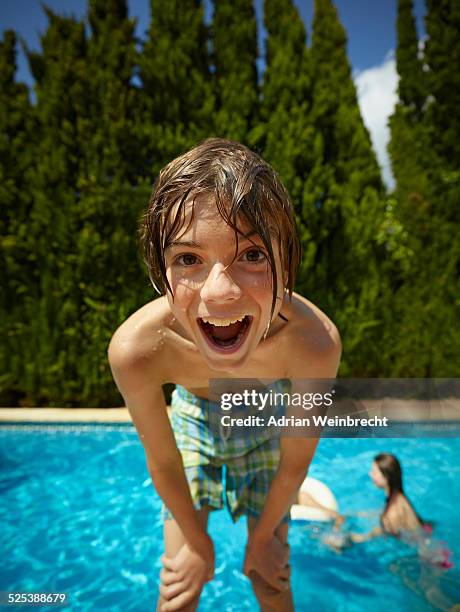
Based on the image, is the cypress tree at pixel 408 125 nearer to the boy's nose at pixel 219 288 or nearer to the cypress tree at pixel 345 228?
the cypress tree at pixel 345 228

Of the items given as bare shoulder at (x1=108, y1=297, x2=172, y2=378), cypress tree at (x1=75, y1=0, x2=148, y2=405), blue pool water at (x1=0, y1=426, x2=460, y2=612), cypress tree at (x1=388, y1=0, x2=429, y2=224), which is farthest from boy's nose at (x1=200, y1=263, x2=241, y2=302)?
cypress tree at (x1=388, y1=0, x2=429, y2=224)

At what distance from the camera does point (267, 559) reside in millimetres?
1885

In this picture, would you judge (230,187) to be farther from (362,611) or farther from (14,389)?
(14,389)

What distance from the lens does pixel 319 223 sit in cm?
618

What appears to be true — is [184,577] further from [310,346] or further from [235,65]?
[235,65]

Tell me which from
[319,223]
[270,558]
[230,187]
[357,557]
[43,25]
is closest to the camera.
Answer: [230,187]

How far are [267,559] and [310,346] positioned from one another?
3.30 feet

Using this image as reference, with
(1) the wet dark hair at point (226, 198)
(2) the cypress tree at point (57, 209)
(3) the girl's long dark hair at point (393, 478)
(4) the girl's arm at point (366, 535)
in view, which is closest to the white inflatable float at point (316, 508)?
(4) the girl's arm at point (366, 535)

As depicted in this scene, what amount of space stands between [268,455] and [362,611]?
2.08 meters

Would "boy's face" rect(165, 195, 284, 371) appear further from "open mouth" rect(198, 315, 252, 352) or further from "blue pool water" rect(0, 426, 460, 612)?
"blue pool water" rect(0, 426, 460, 612)

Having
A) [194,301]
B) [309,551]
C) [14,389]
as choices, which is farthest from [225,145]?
[14,389]

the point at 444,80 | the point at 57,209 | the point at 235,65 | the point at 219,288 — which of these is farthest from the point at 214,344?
the point at 444,80

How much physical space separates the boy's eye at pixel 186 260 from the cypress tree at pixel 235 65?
5129 mm

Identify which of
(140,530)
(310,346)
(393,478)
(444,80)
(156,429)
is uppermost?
(444,80)
